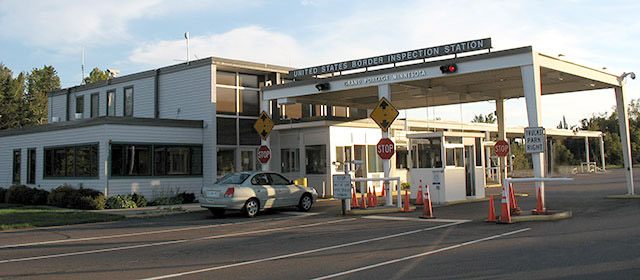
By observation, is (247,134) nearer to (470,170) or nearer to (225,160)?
(225,160)

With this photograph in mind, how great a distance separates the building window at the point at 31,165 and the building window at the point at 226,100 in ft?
29.2

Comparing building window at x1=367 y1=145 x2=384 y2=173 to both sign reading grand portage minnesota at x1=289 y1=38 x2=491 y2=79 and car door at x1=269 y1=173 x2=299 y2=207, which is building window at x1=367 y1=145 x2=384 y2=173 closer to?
sign reading grand portage minnesota at x1=289 y1=38 x2=491 y2=79

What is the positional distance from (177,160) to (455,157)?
11.6 metres

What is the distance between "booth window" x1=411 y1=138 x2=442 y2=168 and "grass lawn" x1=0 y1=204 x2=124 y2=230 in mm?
10266

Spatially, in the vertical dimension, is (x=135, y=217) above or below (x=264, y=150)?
below

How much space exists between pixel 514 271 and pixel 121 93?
2405cm

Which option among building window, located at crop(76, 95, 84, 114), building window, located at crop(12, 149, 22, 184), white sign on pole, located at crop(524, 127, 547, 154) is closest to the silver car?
white sign on pole, located at crop(524, 127, 547, 154)

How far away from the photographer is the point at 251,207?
1653cm

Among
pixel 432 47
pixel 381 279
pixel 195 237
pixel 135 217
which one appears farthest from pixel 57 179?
pixel 381 279

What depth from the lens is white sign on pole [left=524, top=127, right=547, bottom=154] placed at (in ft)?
47.0

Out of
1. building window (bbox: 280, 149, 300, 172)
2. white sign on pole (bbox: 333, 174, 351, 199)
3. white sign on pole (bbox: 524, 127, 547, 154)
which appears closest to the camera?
white sign on pole (bbox: 524, 127, 547, 154)

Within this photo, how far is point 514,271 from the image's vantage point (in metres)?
7.58

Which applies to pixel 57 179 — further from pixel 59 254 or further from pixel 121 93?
pixel 59 254

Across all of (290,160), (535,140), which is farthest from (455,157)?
(290,160)
